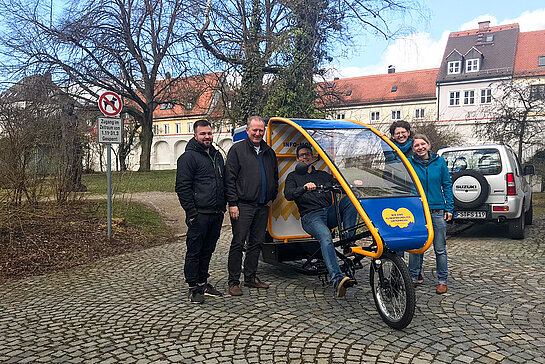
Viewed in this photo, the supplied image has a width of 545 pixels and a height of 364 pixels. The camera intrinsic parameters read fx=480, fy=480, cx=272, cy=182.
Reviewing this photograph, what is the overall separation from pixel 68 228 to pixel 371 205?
635cm

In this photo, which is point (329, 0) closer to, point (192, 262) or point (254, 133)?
point (254, 133)

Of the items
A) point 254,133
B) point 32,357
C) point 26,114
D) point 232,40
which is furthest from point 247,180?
point 232,40

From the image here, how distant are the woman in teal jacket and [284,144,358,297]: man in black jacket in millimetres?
985

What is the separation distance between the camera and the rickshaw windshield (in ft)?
15.8

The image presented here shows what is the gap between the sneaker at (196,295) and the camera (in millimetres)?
5105

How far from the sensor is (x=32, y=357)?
3.73 m

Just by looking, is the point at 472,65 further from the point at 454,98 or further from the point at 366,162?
the point at 366,162

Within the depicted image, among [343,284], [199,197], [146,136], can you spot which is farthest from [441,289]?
[146,136]

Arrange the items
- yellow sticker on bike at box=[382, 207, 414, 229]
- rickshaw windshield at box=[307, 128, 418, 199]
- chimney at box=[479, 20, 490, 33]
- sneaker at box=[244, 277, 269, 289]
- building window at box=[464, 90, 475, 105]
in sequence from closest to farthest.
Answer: yellow sticker on bike at box=[382, 207, 414, 229] < rickshaw windshield at box=[307, 128, 418, 199] < sneaker at box=[244, 277, 269, 289] < building window at box=[464, 90, 475, 105] < chimney at box=[479, 20, 490, 33]

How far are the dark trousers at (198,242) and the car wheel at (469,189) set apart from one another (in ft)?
16.9

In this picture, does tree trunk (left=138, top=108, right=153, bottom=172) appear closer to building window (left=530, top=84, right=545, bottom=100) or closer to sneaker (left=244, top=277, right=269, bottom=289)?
building window (left=530, top=84, right=545, bottom=100)

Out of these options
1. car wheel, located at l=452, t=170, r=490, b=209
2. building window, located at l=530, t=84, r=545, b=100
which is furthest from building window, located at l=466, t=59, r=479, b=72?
car wheel, located at l=452, t=170, r=490, b=209

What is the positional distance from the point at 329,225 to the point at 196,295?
1.69 m

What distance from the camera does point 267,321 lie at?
14.7 ft
